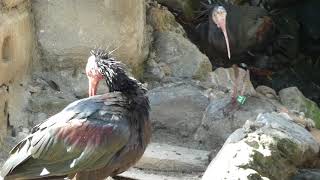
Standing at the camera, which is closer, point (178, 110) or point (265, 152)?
point (265, 152)

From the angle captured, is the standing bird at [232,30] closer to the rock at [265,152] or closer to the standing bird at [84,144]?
the rock at [265,152]

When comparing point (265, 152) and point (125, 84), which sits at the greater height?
point (125, 84)

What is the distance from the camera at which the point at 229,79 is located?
6.21 meters

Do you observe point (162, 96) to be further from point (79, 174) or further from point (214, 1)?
point (79, 174)

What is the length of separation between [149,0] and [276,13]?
158 cm

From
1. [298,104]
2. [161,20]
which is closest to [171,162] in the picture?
[298,104]

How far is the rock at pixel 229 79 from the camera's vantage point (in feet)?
19.4

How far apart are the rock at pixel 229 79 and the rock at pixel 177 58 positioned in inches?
2.8

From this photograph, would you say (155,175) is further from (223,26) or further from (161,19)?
(161,19)

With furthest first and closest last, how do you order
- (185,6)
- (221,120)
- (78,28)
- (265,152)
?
(185,6)
(78,28)
(221,120)
(265,152)

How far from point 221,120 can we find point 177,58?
90 centimetres

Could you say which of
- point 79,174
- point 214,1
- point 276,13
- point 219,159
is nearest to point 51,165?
point 79,174

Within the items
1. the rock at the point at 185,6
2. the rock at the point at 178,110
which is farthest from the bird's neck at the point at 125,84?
the rock at the point at 185,6

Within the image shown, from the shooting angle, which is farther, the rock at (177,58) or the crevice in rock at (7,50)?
the rock at (177,58)
